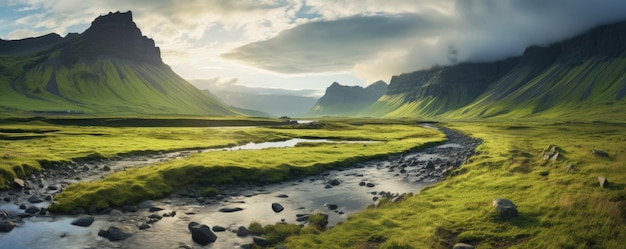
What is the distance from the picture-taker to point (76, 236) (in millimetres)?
22234

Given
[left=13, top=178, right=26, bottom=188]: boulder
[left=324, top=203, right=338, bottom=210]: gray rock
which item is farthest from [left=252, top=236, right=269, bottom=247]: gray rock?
[left=13, top=178, right=26, bottom=188]: boulder

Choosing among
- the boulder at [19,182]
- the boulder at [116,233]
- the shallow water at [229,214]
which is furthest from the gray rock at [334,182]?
the boulder at [19,182]

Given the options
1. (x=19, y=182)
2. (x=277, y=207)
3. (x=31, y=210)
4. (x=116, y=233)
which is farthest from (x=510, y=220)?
(x=19, y=182)

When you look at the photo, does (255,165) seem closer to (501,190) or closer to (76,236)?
(76,236)

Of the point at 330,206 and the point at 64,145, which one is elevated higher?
the point at 64,145

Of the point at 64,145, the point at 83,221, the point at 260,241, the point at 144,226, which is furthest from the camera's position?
the point at 64,145

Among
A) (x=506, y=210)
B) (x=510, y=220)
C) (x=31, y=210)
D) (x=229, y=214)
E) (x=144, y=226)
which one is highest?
(x=506, y=210)

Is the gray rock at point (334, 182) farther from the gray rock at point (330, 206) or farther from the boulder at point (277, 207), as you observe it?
the boulder at point (277, 207)

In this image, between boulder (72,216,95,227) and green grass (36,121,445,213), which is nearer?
boulder (72,216,95,227)

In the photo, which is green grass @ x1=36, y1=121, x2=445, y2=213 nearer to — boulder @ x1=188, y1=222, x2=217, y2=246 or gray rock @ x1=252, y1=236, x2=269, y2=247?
boulder @ x1=188, y1=222, x2=217, y2=246

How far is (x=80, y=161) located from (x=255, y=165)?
24853 millimetres

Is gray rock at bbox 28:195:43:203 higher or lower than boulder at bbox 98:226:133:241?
higher

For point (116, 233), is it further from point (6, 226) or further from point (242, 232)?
point (242, 232)

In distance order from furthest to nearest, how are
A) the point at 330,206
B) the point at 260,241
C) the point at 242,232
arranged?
the point at 330,206 → the point at 242,232 → the point at 260,241
